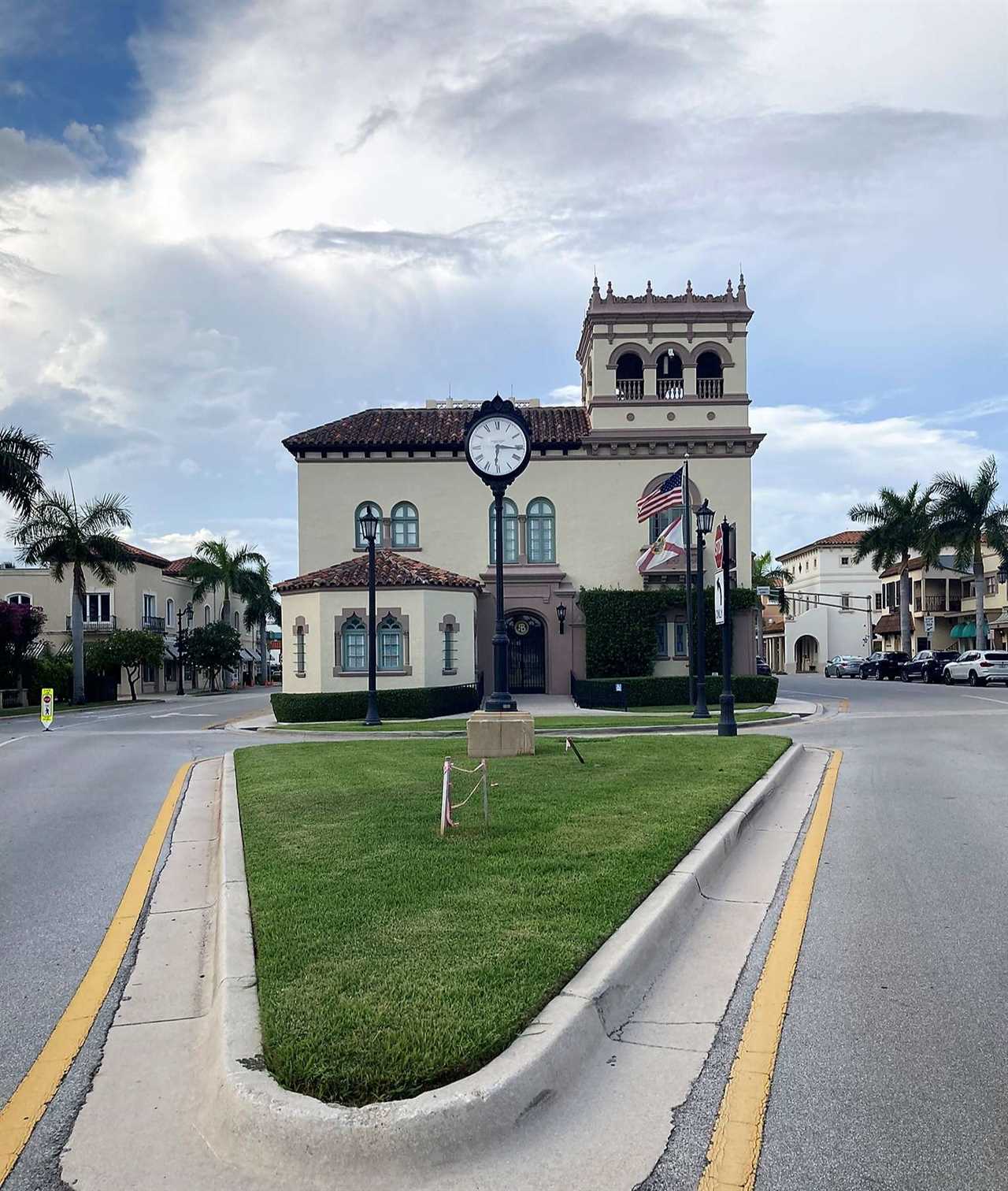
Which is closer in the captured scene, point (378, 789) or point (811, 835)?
point (811, 835)

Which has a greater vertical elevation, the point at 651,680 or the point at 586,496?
the point at 586,496

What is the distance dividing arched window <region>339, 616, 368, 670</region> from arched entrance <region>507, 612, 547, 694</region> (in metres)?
7.79

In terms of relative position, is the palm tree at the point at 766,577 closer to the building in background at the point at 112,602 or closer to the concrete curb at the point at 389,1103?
the building in background at the point at 112,602

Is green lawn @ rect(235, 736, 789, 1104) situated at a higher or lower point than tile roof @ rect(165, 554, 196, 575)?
lower

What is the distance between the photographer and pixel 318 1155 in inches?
137

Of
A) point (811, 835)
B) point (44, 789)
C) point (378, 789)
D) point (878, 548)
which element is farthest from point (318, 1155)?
point (878, 548)

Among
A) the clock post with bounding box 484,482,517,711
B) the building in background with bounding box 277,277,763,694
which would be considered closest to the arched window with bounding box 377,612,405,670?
the building in background with bounding box 277,277,763,694

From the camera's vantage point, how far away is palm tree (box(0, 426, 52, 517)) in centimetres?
4262

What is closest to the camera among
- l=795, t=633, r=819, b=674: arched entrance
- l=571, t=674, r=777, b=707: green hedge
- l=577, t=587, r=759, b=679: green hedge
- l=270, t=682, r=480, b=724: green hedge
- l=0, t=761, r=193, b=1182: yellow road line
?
l=0, t=761, r=193, b=1182: yellow road line

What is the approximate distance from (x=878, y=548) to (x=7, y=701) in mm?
52309

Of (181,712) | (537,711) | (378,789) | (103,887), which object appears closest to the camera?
(103,887)

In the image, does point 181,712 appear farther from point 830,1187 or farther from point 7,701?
point 830,1187

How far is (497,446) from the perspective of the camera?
14453 millimetres

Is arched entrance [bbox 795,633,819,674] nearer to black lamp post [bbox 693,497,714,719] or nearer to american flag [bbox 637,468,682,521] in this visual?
american flag [bbox 637,468,682,521]
